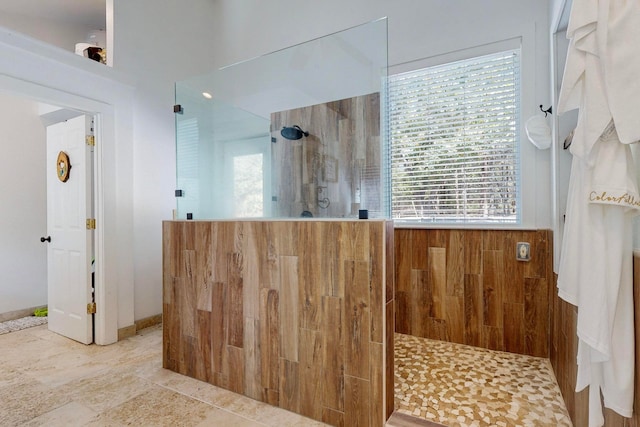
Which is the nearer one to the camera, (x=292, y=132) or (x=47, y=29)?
(x=292, y=132)

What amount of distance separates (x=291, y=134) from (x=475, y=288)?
6.18 feet

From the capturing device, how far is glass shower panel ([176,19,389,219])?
1.96 m

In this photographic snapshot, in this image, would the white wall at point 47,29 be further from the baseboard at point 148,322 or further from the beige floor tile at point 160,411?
the beige floor tile at point 160,411

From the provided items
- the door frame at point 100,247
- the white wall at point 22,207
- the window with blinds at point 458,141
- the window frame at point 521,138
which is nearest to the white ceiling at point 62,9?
the white wall at point 22,207

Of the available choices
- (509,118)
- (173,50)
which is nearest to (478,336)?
(509,118)

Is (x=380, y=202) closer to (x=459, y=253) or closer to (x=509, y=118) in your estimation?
(x=459, y=253)

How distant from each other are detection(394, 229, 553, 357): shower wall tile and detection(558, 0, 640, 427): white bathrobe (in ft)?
4.76

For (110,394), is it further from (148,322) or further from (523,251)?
(523,251)

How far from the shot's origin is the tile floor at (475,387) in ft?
5.72

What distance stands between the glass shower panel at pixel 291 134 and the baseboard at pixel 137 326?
56.0 inches

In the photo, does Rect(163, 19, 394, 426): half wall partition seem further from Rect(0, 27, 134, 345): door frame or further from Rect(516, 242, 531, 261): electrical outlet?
Rect(516, 242, 531, 261): electrical outlet

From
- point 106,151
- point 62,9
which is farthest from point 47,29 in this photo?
point 106,151

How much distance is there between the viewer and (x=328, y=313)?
179 centimetres

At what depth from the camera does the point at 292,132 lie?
8.26ft
